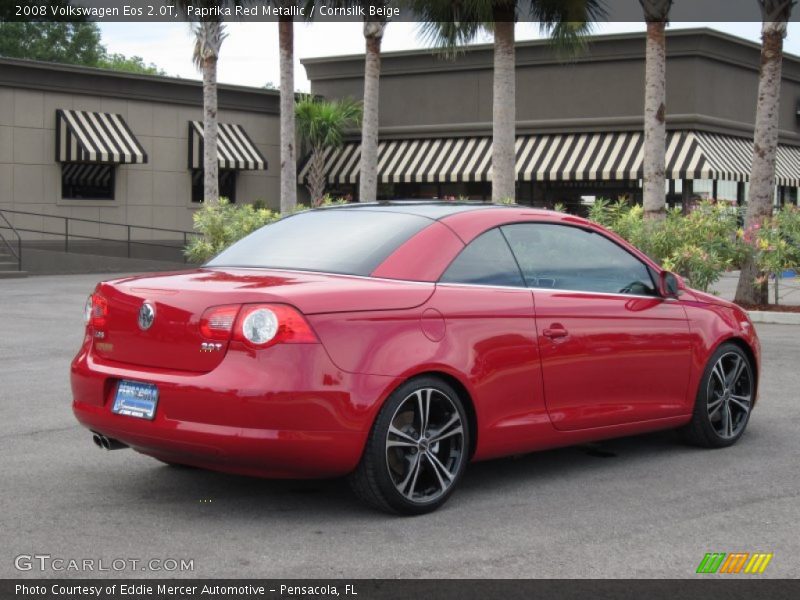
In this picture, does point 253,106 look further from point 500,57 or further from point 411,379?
point 411,379

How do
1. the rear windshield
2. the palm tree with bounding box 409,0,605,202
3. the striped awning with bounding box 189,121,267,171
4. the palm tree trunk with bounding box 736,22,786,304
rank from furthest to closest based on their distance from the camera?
the striped awning with bounding box 189,121,267,171
the palm tree with bounding box 409,0,605,202
the palm tree trunk with bounding box 736,22,786,304
the rear windshield

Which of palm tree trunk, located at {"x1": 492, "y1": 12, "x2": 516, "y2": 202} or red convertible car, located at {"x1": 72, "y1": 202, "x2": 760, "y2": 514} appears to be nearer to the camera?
red convertible car, located at {"x1": 72, "y1": 202, "x2": 760, "y2": 514}

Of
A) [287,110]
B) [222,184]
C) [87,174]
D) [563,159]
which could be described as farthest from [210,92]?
[563,159]

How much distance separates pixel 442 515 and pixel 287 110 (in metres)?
23.9

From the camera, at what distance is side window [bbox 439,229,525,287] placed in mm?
6196

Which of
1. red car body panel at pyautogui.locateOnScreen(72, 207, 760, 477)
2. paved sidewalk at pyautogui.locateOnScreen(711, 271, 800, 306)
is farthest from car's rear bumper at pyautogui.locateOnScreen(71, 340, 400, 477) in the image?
paved sidewalk at pyautogui.locateOnScreen(711, 271, 800, 306)

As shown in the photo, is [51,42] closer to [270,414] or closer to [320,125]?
[320,125]

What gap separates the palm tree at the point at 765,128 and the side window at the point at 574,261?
37.9 feet

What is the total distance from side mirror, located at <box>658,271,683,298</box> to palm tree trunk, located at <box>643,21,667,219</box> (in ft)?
42.7

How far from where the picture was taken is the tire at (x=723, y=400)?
7520mm

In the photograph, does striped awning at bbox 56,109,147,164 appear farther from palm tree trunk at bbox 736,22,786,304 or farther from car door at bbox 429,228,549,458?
car door at bbox 429,228,549,458

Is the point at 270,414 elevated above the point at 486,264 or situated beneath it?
situated beneath

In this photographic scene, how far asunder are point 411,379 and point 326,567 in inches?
45.5

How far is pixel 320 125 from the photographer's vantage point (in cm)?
3881
